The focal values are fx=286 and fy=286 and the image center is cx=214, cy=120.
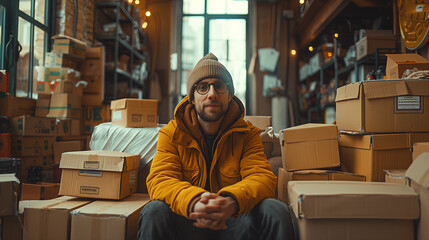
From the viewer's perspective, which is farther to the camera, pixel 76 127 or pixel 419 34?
pixel 76 127

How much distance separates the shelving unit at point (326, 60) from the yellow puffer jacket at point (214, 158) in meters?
1.82

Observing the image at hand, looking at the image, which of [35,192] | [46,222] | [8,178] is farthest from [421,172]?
[35,192]

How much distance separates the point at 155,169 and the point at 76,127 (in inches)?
89.0

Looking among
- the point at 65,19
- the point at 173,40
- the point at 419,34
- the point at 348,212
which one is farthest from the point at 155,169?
the point at 173,40

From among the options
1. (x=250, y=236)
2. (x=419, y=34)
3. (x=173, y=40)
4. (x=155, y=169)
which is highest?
(x=173, y=40)

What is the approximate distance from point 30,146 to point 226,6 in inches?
175

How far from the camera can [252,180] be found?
50.4 inches

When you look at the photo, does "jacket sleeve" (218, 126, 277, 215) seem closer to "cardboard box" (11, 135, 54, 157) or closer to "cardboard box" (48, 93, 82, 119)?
"cardboard box" (11, 135, 54, 157)

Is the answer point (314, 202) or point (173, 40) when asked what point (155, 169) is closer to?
point (314, 202)

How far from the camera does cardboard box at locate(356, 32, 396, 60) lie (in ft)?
8.77

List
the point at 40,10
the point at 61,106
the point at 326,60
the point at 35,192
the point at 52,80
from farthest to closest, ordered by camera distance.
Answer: the point at 326,60
the point at 40,10
the point at 52,80
the point at 61,106
the point at 35,192

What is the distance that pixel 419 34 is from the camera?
2.11m

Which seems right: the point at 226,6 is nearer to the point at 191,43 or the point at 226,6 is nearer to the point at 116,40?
the point at 191,43

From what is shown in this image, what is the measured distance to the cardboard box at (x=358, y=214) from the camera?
1.07 metres
